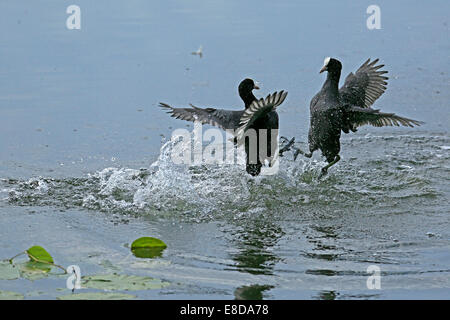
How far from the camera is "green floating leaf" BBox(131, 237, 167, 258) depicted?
447 cm

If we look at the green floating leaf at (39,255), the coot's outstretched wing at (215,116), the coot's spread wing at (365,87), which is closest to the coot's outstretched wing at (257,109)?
the coot's outstretched wing at (215,116)

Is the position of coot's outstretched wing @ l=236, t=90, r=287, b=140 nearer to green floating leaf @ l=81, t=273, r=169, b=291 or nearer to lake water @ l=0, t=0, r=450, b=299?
lake water @ l=0, t=0, r=450, b=299

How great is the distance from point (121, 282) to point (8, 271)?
69 centimetres

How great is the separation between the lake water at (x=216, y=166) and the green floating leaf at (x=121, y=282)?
8cm

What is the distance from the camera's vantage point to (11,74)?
8578 mm

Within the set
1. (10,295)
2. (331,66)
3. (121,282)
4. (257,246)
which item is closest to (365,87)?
(331,66)

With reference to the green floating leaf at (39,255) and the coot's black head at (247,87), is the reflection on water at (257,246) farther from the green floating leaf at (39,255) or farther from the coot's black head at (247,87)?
the coot's black head at (247,87)

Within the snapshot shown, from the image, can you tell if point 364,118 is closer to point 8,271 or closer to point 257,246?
point 257,246

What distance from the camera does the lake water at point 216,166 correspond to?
4281mm

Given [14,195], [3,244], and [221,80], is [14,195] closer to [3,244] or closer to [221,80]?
[3,244]

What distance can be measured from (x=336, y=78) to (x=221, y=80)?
2343mm

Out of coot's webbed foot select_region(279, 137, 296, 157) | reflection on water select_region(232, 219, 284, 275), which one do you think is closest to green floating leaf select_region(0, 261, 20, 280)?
reflection on water select_region(232, 219, 284, 275)

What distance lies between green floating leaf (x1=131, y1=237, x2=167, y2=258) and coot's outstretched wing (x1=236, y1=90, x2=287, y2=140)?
1.37 metres
